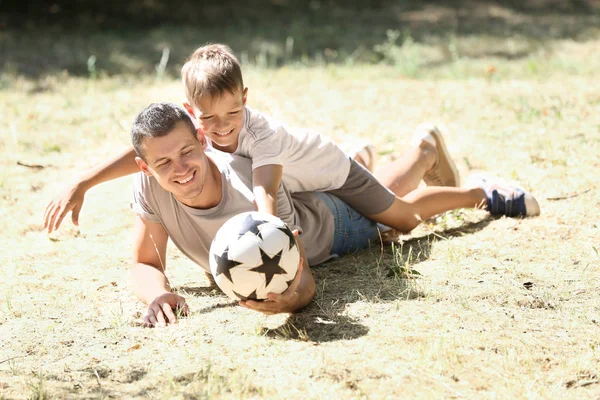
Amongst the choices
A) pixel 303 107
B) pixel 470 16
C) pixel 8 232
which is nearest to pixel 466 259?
pixel 8 232

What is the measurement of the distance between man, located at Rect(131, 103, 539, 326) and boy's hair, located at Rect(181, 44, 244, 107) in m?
0.23

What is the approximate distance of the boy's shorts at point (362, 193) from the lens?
16.3 feet

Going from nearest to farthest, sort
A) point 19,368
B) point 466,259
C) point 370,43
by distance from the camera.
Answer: point 19,368, point 466,259, point 370,43

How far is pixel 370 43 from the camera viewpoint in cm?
1099

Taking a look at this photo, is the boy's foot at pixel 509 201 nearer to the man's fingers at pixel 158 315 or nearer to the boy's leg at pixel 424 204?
the boy's leg at pixel 424 204

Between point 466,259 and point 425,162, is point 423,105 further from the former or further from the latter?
point 466,259

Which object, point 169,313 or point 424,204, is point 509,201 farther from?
point 169,313

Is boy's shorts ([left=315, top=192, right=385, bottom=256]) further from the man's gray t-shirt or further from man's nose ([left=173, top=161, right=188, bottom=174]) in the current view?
man's nose ([left=173, top=161, right=188, bottom=174])

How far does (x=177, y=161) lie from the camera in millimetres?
4055

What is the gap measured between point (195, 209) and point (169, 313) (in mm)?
562

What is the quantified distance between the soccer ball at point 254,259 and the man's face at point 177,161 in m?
0.38

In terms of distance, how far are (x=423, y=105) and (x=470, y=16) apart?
526 centimetres

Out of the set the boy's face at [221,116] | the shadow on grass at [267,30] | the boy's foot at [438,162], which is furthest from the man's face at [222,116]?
the shadow on grass at [267,30]

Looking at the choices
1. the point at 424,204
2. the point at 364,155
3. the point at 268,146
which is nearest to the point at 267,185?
the point at 268,146
